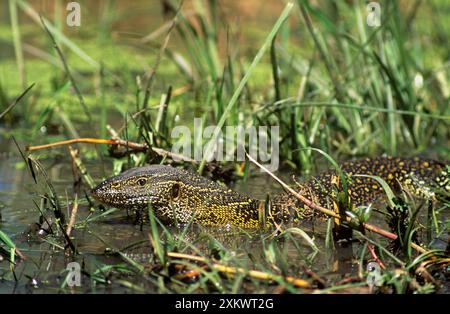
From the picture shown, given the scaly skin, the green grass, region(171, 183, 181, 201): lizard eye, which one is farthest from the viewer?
region(171, 183, 181, 201): lizard eye

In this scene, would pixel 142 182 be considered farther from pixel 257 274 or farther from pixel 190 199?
pixel 257 274

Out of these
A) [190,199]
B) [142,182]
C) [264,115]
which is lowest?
[190,199]

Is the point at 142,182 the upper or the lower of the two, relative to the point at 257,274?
upper

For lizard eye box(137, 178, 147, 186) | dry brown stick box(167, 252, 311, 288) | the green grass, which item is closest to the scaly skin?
lizard eye box(137, 178, 147, 186)

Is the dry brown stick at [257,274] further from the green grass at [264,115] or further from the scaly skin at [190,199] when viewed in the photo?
the scaly skin at [190,199]

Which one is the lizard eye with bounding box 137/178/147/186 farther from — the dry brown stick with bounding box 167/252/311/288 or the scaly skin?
the dry brown stick with bounding box 167/252/311/288

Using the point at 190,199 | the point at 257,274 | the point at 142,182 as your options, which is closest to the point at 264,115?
the point at 190,199

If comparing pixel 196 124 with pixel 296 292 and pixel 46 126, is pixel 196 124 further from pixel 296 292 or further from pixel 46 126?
pixel 296 292

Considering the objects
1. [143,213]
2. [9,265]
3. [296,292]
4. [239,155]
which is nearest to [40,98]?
[239,155]
